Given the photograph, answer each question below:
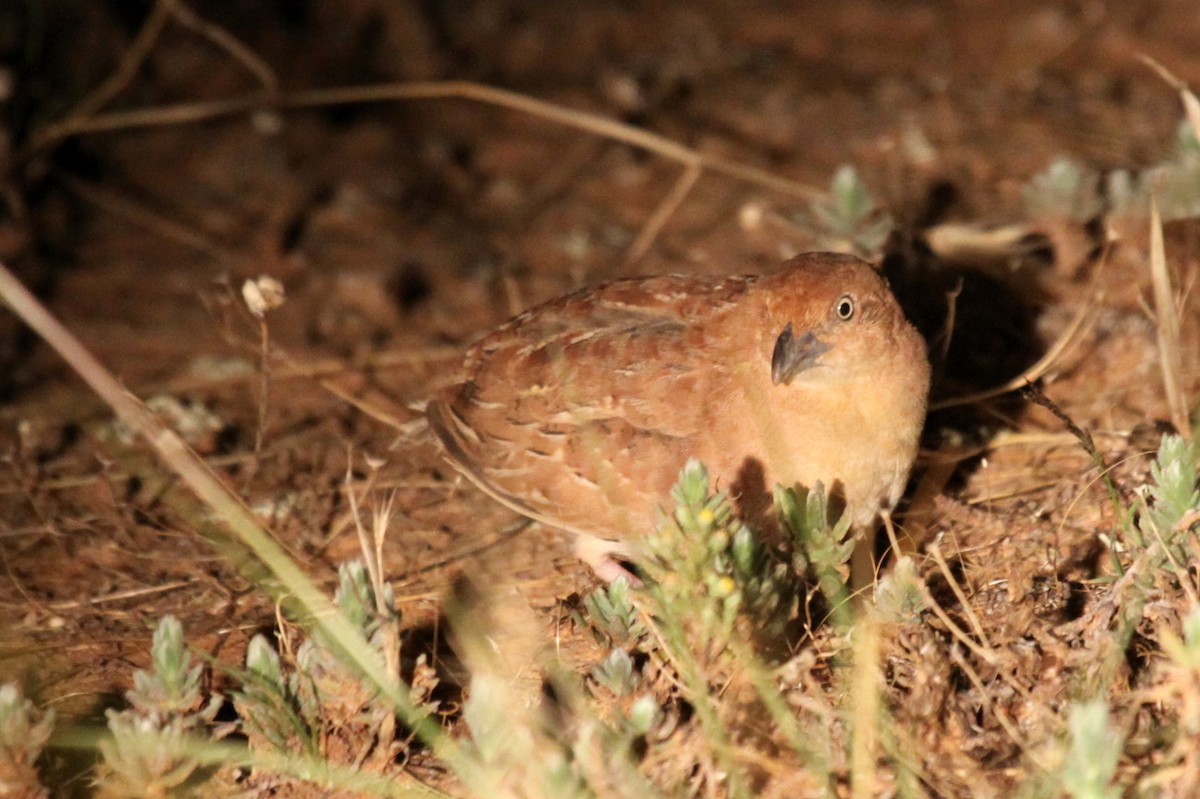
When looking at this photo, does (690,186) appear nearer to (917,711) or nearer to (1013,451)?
(1013,451)

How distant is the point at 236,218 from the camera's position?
24.6 feet

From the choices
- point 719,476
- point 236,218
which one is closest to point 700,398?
point 719,476

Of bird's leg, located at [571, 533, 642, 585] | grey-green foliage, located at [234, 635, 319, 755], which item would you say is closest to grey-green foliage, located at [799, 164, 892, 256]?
bird's leg, located at [571, 533, 642, 585]

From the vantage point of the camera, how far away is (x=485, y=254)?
698 centimetres

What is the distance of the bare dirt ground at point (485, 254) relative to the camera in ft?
14.6

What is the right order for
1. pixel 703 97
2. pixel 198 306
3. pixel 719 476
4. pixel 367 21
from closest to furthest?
pixel 719 476, pixel 198 306, pixel 703 97, pixel 367 21

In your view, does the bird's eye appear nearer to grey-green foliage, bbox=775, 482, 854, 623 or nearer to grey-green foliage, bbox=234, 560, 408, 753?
grey-green foliage, bbox=775, 482, 854, 623

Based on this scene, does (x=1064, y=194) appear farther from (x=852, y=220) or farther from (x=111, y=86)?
(x=111, y=86)

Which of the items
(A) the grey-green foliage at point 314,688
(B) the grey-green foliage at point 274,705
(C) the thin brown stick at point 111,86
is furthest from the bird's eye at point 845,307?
(C) the thin brown stick at point 111,86

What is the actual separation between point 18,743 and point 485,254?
3.94 m

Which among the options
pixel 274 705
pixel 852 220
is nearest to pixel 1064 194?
pixel 852 220

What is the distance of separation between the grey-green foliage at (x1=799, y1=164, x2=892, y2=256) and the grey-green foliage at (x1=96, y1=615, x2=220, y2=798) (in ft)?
10.5

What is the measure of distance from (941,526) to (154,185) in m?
5.41

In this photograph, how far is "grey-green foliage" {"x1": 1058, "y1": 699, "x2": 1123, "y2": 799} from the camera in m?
2.96
